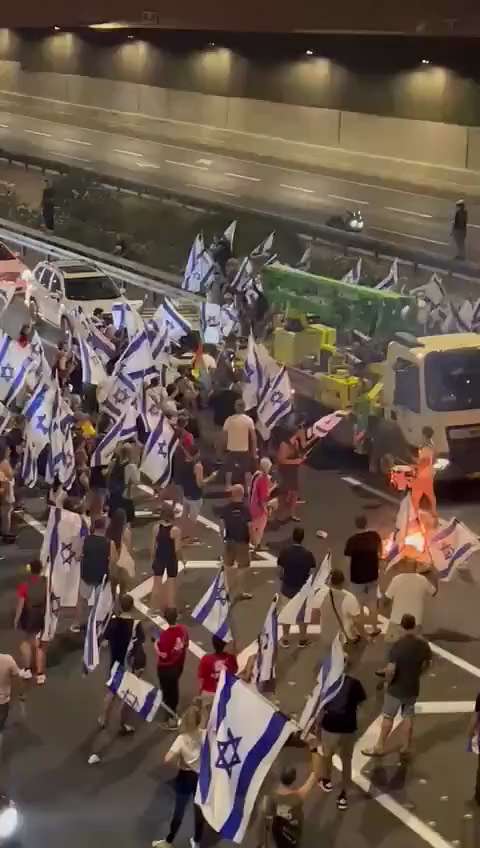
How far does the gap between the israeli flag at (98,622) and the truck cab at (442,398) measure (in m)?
8.04

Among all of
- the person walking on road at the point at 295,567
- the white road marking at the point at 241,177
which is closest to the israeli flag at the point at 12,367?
the person walking on road at the point at 295,567

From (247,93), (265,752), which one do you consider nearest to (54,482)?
(265,752)

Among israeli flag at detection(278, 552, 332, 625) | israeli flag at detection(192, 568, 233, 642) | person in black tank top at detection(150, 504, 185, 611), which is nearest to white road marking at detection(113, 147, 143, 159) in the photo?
person in black tank top at detection(150, 504, 185, 611)

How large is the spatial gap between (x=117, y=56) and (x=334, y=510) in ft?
157

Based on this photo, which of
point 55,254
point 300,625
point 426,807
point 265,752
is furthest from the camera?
point 55,254

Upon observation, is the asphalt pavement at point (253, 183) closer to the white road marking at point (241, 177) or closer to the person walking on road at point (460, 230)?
the white road marking at point (241, 177)

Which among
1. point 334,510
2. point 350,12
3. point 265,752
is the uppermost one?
point 350,12

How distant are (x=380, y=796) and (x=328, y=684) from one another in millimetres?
1333

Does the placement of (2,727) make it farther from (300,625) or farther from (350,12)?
(350,12)

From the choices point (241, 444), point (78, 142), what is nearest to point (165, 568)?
point (241, 444)

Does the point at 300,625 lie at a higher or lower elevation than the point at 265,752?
lower

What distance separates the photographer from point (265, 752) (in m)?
9.84

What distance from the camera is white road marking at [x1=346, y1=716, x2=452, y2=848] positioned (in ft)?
37.9

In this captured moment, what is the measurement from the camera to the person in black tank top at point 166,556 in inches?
606
